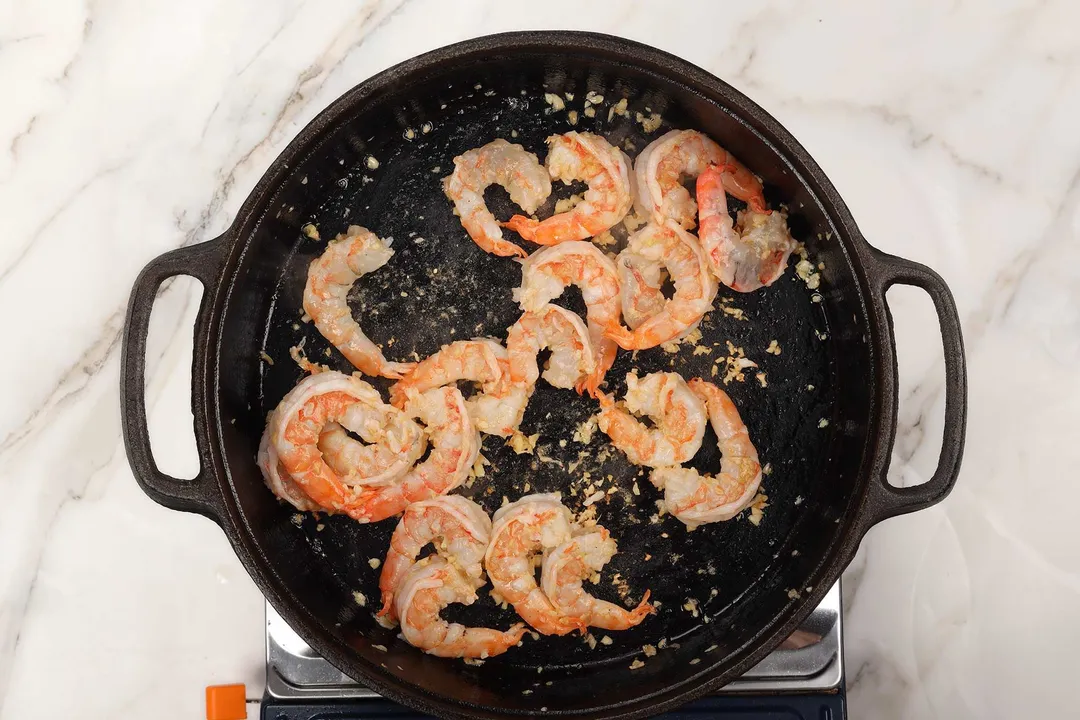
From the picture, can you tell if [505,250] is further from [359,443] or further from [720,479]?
[720,479]

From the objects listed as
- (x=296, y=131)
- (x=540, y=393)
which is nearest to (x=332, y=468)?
(x=540, y=393)

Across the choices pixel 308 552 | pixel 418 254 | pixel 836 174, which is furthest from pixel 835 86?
pixel 308 552

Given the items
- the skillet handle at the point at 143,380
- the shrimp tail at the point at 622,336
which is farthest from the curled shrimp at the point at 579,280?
the skillet handle at the point at 143,380

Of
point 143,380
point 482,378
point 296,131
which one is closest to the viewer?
point 143,380

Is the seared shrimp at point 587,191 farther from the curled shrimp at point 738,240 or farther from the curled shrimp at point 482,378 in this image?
the curled shrimp at point 482,378

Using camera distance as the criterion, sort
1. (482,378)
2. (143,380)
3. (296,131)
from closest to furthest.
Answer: (143,380), (482,378), (296,131)

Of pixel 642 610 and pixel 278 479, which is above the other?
pixel 278 479

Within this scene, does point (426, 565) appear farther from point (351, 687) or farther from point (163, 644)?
point (163, 644)
